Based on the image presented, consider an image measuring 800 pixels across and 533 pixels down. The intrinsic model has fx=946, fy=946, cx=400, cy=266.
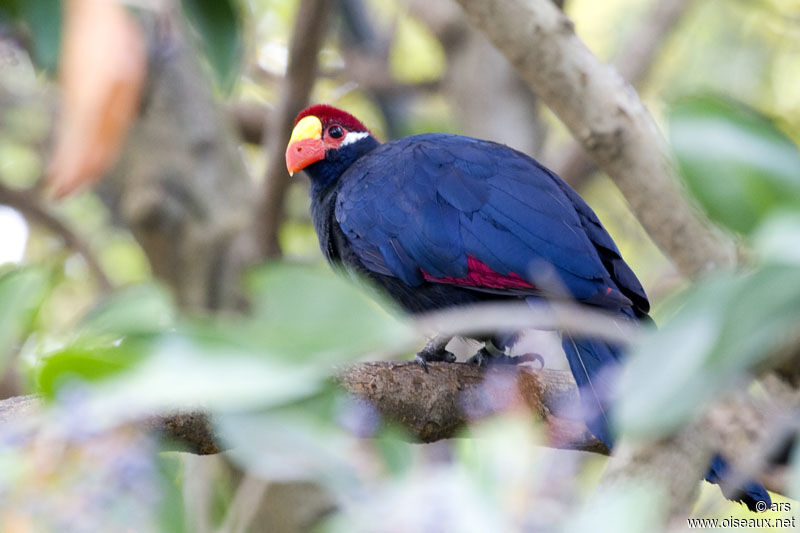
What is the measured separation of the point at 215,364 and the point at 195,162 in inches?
122

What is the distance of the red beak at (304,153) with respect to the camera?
3047mm

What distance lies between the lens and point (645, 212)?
7.73ft

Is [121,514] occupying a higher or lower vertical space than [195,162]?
higher

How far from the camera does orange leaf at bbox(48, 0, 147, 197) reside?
1.03 metres

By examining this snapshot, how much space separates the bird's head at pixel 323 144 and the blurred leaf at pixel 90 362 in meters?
2.28

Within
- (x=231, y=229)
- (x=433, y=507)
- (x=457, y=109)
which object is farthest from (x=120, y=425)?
(x=457, y=109)

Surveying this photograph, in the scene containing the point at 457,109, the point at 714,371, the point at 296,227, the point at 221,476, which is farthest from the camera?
the point at 296,227

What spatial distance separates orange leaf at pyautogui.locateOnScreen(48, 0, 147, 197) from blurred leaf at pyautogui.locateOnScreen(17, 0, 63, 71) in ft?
4.94

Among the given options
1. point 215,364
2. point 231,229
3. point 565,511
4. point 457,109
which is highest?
point 215,364

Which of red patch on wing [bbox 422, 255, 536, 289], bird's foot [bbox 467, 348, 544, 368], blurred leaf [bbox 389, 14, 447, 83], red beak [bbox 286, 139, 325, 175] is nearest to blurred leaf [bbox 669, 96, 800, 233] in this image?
red patch on wing [bbox 422, 255, 536, 289]

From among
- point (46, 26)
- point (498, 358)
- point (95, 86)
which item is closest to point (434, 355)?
point (498, 358)

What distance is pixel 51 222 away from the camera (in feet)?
12.7

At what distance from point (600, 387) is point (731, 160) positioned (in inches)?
47.8

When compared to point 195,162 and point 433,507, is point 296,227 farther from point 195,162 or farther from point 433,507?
point 433,507
